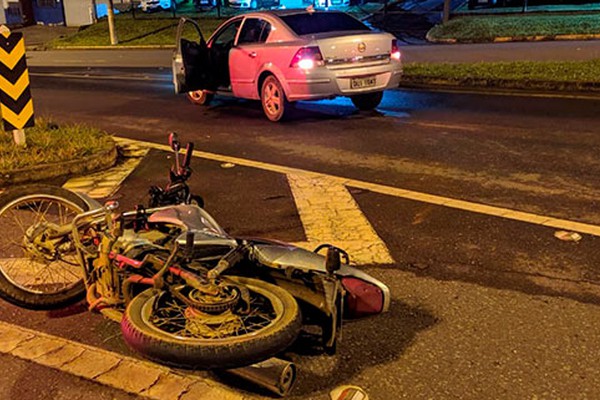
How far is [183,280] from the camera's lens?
310 cm

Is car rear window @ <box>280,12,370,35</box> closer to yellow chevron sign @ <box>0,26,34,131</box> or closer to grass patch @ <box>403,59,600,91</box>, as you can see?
grass patch @ <box>403,59,600,91</box>

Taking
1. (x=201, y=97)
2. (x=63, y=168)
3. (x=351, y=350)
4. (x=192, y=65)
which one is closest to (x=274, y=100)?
(x=192, y=65)

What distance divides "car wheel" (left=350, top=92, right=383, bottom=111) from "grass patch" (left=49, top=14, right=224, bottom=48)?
15.0m

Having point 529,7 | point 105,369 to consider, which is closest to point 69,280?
point 105,369

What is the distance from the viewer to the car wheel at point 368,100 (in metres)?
10.0

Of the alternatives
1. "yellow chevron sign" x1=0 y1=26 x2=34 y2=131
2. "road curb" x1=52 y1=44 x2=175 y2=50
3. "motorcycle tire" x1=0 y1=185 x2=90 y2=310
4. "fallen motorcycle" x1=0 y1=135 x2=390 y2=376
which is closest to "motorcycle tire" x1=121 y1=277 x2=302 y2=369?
"fallen motorcycle" x1=0 y1=135 x2=390 y2=376

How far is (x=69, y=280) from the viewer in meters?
4.15

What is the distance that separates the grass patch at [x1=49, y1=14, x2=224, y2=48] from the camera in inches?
1000

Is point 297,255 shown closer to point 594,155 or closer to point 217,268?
point 217,268

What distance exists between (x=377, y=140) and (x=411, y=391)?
5.35 m

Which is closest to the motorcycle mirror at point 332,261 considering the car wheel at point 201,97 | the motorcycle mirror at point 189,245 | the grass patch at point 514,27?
the motorcycle mirror at point 189,245

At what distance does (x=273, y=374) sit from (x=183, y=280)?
0.63 meters

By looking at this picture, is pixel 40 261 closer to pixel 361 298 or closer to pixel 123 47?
pixel 361 298

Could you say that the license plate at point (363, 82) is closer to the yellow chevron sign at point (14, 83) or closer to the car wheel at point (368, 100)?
the car wheel at point (368, 100)
